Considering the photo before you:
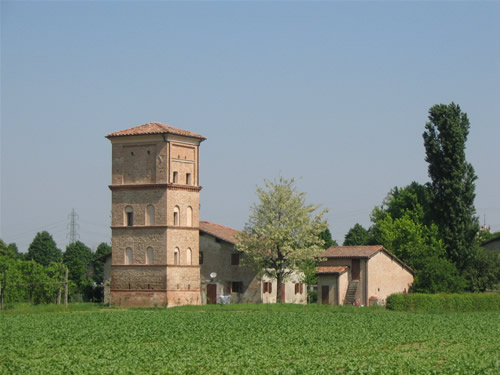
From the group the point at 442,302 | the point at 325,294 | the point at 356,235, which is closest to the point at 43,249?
the point at 356,235

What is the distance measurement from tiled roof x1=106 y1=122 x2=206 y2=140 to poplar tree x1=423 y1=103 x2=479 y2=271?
2086cm

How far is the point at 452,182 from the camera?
232 feet

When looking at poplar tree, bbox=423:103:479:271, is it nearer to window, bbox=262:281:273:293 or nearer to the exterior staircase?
the exterior staircase

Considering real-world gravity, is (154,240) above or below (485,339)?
above

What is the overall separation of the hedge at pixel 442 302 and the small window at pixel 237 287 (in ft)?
44.5

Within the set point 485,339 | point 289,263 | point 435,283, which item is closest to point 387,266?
point 435,283

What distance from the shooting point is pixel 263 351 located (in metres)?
31.5

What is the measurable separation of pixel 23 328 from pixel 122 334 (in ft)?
22.7

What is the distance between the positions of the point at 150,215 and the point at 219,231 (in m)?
8.33

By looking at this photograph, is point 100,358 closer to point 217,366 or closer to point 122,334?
point 217,366

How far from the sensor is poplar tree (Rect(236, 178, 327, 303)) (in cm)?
6788

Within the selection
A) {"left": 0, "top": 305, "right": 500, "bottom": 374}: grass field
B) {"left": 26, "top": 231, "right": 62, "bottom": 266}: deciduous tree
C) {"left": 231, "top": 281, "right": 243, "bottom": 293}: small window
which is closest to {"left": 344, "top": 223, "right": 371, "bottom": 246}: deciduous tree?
{"left": 26, "top": 231, "right": 62, "bottom": 266}: deciduous tree

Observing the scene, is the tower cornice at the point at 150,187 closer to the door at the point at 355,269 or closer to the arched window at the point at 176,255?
the arched window at the point at 176,255

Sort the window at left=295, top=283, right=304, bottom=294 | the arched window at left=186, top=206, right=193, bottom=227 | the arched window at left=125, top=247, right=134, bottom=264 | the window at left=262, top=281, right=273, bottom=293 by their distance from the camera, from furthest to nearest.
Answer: the window at left=295, top=283, right=304, bottom=294, the window at left=262, top=281, right=273, bottom=293, the arched window at left=186, top=206, right=193, bottom=227, the arched window at left=125, top=247, right=134, bottom=264
